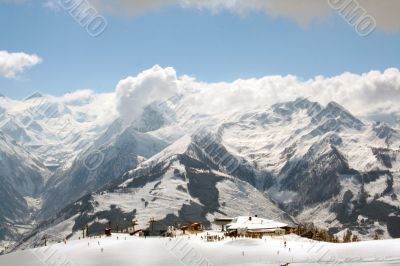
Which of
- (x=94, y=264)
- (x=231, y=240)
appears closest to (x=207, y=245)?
(x=231, y=240)

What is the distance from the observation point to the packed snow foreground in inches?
5555

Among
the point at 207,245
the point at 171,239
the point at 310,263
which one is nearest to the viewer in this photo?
the point at 310,263

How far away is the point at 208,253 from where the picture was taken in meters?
152

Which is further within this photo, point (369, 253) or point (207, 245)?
point (207, 245)

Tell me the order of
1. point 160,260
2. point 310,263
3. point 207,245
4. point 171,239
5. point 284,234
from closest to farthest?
1. point 310,263
2. point 160,260
3. point 207,245
4. point 171,239
5. point 284,234

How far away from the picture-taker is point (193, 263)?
14675cm

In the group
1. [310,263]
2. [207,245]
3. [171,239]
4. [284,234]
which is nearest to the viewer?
[310,263]

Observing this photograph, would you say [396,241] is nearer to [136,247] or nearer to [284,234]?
[284,234]

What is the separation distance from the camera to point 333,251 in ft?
477

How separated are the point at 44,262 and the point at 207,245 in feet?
127

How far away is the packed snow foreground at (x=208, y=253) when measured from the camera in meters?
141

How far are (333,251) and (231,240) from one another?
2816cm

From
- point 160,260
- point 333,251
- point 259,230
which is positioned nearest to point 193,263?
point 160,260

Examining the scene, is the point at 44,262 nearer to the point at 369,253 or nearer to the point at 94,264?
the point at 94,264
